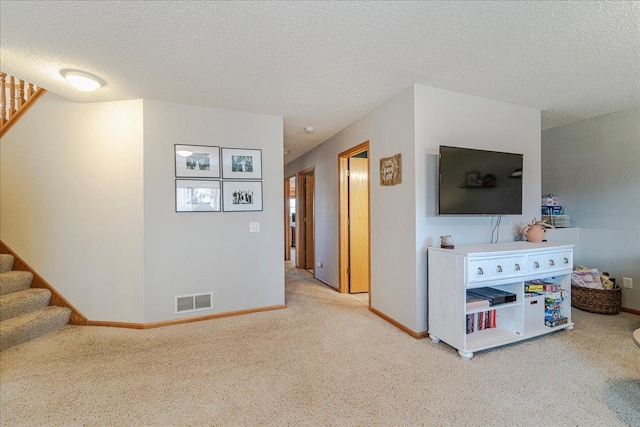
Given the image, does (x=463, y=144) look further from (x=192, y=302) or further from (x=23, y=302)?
(x=23, y=302)

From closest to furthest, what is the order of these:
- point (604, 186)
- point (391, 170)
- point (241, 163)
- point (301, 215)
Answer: point (391, 170), point (241, 163), point (604, 186), point (301, 215)

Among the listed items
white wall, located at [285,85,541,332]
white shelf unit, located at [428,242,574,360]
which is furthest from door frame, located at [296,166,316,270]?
white shelf unit, located at [428,242,574,360]

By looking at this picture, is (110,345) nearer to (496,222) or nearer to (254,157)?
(254,157)

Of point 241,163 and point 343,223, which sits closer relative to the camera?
point 241,163

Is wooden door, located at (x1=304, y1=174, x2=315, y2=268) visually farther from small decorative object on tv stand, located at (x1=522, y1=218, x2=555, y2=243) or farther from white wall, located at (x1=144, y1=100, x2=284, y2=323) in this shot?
small decorative object on tv stand, located at (x1=522, y1=218, x2=555, y2=243)

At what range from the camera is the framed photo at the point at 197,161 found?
3.07 metres

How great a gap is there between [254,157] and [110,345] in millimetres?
2227

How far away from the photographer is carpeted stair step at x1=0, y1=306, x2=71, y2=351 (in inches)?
96.5

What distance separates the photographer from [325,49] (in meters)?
2.05

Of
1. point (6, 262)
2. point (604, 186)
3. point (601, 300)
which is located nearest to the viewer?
point (6, 262)

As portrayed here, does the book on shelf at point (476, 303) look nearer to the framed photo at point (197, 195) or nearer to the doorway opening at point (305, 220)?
the framed photo at point (197, 195)

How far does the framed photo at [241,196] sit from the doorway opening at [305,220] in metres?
2.24

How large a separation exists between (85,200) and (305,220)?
145 inches

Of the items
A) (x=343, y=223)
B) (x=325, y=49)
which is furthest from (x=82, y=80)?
(x=343, y=223)
